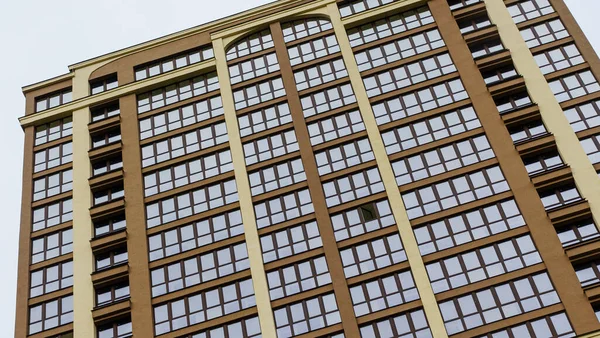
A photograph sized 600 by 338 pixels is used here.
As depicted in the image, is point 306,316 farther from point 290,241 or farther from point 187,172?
point 187,172

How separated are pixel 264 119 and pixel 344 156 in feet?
24.0

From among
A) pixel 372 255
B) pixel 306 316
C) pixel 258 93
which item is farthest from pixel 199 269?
pixel 258 93

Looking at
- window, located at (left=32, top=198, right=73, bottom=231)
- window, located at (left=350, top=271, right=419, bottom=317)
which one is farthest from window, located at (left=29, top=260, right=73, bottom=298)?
window, located at (left=350, top=271, right=419, bottom=317)

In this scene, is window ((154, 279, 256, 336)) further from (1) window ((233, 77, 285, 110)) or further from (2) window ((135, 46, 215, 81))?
(2) window ((135, 46, 215, 81))

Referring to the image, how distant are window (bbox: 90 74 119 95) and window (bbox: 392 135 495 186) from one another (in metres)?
25.4

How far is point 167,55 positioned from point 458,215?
28381 mm

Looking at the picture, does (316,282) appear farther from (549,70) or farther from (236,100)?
(549,70)

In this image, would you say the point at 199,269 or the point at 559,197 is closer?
the point at 559,197

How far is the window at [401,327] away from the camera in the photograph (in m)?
46.8

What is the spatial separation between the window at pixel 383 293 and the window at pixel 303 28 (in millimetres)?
23742

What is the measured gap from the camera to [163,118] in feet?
206

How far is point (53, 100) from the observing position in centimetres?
6681

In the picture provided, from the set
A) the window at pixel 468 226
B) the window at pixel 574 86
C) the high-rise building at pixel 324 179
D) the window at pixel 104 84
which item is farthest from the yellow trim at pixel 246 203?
the window at pixel 574 86

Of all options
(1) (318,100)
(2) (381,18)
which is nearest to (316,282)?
(1) (318,100)
